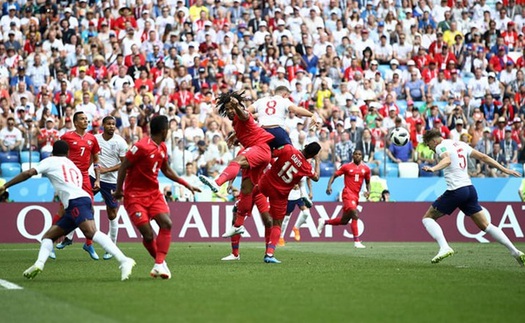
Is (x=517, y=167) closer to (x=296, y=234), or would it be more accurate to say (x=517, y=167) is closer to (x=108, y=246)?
(x=296, y=234)

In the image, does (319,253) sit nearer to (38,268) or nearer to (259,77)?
(38,268)

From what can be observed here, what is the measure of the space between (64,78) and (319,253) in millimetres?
13414

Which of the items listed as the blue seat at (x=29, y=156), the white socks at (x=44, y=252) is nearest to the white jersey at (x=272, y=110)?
the white socks at (x=44, y=252)

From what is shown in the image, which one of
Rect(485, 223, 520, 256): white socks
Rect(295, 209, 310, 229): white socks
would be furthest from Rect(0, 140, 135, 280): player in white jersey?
Rect(295, 209, 310, 229): white socks

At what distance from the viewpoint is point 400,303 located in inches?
419

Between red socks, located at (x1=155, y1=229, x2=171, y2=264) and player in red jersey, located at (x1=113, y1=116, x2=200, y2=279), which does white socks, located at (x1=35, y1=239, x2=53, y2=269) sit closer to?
player in red jersey, located at (x1=113, y1=116, x2=200, y2=279)

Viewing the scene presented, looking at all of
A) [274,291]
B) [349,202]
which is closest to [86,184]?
[274,291]

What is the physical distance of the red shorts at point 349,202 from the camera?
2412 centimetres

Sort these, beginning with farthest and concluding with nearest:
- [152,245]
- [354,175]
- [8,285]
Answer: [354,175], [152,245], [8,285]

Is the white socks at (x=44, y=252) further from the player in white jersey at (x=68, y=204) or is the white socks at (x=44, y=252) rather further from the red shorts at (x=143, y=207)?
the red shorts at (x=143, y=207)

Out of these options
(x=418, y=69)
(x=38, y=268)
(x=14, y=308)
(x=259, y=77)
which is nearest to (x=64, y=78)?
(x=259, y=77)

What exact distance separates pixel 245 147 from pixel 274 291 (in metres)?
5.17

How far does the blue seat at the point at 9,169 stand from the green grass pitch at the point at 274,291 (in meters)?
8.71

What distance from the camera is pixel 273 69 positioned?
32.4m
